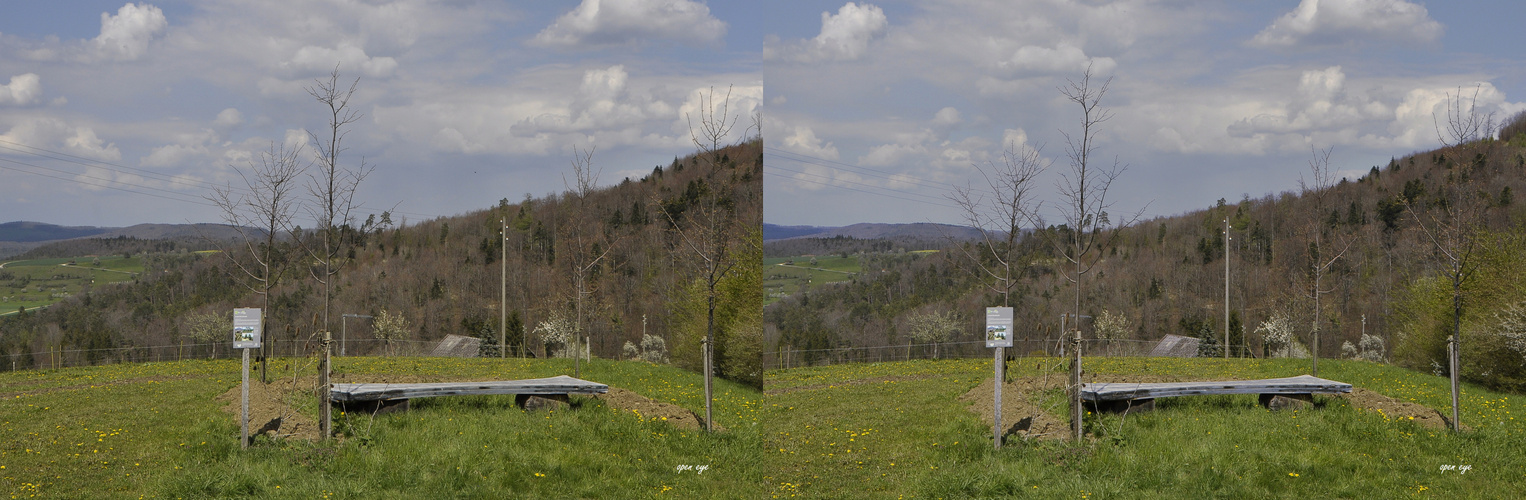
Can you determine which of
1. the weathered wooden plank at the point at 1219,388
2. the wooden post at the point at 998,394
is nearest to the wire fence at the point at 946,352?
the weathered wooden plank at the point at 1219,388

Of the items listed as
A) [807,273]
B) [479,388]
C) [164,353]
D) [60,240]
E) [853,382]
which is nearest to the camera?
[479,388]

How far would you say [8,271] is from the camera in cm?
3775

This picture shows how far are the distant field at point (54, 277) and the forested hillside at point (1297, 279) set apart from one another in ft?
119

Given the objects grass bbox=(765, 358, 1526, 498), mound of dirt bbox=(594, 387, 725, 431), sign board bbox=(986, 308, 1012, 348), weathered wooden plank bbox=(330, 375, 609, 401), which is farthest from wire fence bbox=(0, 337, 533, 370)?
sign board bbox=(986, 308, 1012, 348)

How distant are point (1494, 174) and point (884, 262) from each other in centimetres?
2020

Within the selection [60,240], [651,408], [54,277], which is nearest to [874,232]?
[651,408]

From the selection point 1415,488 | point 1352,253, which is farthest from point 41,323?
point 1352,253

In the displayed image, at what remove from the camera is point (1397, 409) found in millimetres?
8273

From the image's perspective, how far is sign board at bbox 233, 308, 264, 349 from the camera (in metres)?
6.90

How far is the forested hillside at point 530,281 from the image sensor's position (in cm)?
1201

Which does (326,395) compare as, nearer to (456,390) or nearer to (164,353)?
(456,390)

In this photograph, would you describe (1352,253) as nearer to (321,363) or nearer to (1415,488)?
(1415,488)

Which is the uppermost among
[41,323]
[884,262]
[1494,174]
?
[1494,174]

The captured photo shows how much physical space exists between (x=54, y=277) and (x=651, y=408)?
48.1m
